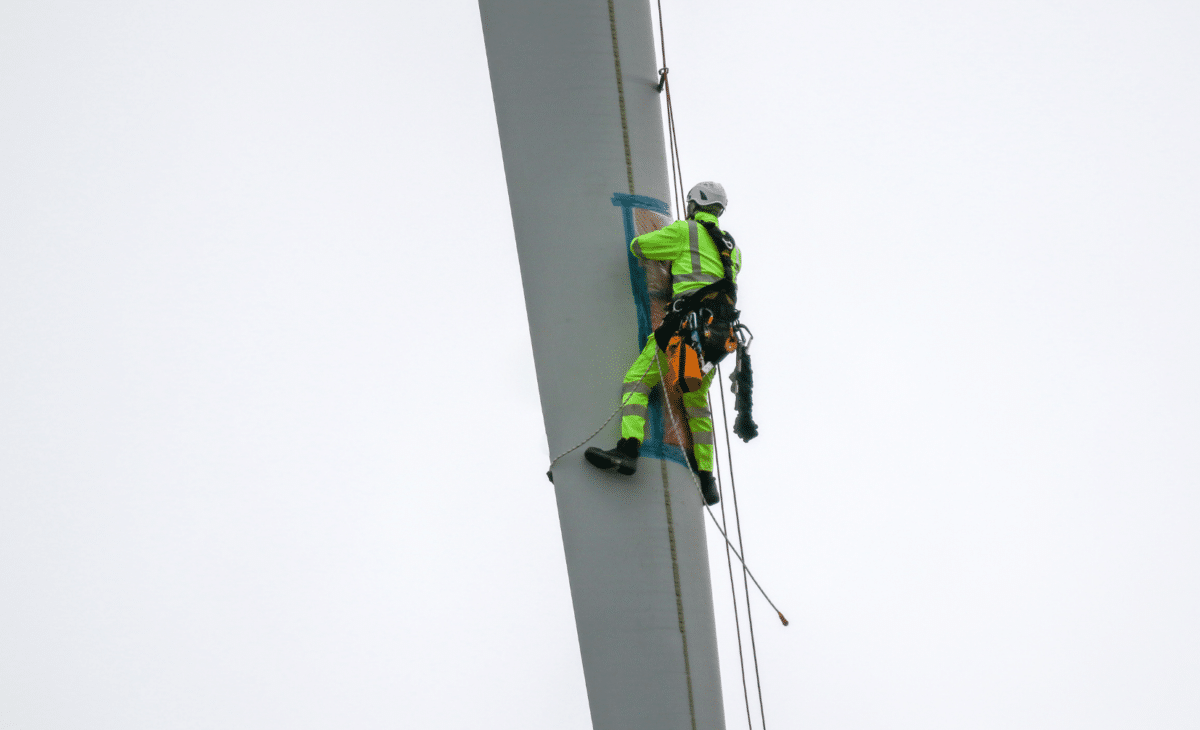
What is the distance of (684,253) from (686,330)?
440 millimetres

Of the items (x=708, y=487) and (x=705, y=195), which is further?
(x=705, y=195)

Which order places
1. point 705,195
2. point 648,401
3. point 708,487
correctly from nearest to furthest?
point 648,401, point 708,487, point 705,195

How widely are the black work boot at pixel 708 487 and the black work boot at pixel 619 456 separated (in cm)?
52

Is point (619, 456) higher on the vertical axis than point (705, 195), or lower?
lower

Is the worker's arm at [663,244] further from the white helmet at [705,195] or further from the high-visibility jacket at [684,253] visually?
the white helmet at [705,195]

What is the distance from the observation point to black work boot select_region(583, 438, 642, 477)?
546cm

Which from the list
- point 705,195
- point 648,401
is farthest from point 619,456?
point 705,195

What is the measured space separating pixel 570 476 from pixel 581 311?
82 cm

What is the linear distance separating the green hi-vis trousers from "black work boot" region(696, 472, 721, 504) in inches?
1.2

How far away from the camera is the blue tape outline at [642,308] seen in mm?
5723

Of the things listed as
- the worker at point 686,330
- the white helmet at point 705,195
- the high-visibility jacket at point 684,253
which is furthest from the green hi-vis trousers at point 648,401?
the white helmet at point 705,195

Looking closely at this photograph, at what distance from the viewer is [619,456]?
5.53 m

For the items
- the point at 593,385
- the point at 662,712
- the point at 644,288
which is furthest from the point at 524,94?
the point at 662,712

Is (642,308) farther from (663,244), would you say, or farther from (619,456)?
(619,456)
